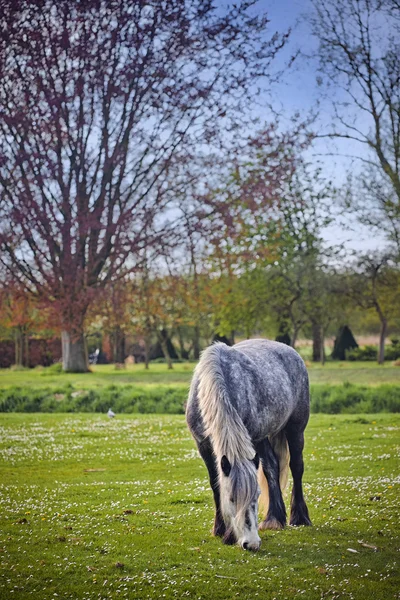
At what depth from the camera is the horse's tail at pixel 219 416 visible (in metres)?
6.13

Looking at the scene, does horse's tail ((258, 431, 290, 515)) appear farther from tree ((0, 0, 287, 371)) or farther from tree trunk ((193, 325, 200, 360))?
tree trunk ((193, 325, 200, 360))

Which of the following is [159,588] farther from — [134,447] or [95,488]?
[134,447]

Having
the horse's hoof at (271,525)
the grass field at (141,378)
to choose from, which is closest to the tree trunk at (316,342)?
the grass field at (141,378)

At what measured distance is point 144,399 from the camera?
20.3 m

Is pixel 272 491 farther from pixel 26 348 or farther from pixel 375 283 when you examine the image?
pixel 26 348

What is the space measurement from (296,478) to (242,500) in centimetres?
202

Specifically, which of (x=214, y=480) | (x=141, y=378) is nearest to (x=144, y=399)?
(x=141, y=378)

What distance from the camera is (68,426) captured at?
16109 millimetres

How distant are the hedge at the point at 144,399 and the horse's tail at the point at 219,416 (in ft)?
41.6

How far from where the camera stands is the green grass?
5215mm

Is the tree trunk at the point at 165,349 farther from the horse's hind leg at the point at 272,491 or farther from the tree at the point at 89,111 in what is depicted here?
the horse's hind leg at the point at 272,491

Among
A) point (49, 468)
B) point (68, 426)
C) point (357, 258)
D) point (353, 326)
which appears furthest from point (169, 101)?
point (353, 326)

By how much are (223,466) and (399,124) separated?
18660 mm

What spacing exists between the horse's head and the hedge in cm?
1317
